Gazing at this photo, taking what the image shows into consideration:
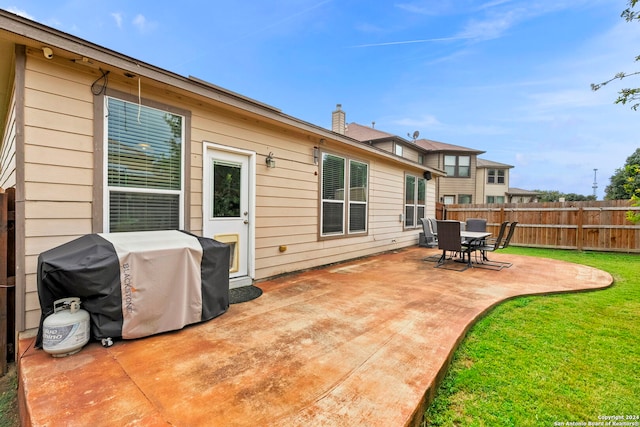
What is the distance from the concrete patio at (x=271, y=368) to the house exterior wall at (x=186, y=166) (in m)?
1.05

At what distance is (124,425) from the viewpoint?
1.42 meters

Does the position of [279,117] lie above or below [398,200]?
above

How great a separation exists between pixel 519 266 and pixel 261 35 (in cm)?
1048

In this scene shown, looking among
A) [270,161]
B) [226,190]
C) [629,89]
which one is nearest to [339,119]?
[270,161]

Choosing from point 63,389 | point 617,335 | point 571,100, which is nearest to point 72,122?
point 63,389

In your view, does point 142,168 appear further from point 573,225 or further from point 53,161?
point 573,225

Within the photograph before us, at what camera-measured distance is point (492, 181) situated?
18.8 meters

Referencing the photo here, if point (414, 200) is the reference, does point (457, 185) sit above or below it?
above

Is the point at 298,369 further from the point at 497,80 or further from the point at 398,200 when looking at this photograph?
the point at 497,80

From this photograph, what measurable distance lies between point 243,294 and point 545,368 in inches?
124

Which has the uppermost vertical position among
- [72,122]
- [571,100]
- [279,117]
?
[571,100]

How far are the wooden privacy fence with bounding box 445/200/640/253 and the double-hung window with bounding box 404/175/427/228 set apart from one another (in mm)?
2958

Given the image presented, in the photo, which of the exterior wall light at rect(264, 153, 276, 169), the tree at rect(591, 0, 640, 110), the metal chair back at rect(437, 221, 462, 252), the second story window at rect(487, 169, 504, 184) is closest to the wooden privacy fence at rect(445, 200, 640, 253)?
the metal chair back at rect(437, 221, 462, 252)

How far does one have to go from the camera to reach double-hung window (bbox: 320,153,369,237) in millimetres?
5695
